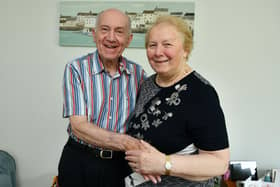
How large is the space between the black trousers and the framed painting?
1131 mm

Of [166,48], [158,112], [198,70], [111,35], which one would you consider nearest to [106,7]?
[198,70]

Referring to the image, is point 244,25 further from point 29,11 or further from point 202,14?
point 29,11

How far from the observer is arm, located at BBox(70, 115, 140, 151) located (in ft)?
3.72

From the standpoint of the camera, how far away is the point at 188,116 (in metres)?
1.04

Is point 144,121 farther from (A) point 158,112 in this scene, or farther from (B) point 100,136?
(B) point 100,136

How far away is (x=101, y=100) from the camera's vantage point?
1326mm

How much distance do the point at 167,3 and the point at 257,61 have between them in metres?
0.83

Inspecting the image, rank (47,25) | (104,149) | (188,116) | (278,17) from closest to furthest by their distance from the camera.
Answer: (188,116)
(104,149)
(278,17)
(47,25)

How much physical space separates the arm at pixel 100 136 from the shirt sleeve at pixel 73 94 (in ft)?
0.10

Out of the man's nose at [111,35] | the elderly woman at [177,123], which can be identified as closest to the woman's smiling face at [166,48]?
the elderly woman at [177,123]

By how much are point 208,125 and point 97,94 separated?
0.56m

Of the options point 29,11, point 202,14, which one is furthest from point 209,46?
point 29,11

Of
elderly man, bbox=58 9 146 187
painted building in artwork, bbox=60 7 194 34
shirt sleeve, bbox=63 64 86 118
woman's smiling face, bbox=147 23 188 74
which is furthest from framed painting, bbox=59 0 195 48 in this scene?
woman's smiling face, bbox=147 23 188 74

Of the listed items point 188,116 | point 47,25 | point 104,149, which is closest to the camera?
point 188,116
